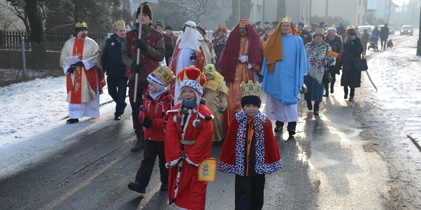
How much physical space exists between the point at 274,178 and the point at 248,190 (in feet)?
6.30

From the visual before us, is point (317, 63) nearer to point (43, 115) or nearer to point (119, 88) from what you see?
point (119, 88)

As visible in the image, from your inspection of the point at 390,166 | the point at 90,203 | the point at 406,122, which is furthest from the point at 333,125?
the point at 90,203

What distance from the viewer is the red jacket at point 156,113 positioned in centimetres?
625

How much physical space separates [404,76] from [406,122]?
10.4 meters

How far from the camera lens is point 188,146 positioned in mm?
5395

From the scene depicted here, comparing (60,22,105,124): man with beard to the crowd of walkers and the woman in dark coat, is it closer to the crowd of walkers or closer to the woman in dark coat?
the crowd of walkers

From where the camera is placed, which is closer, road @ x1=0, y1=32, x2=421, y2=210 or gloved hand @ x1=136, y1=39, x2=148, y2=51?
road @ x1=0, y1=32, x2=421, y2=210

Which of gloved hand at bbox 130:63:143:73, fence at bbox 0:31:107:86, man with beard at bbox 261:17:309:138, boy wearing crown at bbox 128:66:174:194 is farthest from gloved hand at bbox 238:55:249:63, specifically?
fence at bbox 0:31:107:86

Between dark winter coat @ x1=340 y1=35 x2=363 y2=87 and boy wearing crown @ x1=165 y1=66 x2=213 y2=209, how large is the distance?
9489 mm

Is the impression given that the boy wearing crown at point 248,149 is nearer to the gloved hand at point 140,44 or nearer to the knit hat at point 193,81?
the knit hat at point 193,81

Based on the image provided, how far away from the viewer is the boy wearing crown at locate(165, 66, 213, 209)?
5.31 m

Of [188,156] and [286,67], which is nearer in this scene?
[188,156]

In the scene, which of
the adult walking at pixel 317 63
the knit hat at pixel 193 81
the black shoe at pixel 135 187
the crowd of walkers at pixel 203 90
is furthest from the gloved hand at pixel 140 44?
the adult walking at pixel 317 63

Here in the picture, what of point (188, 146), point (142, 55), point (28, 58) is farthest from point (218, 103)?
point (28, 58)
